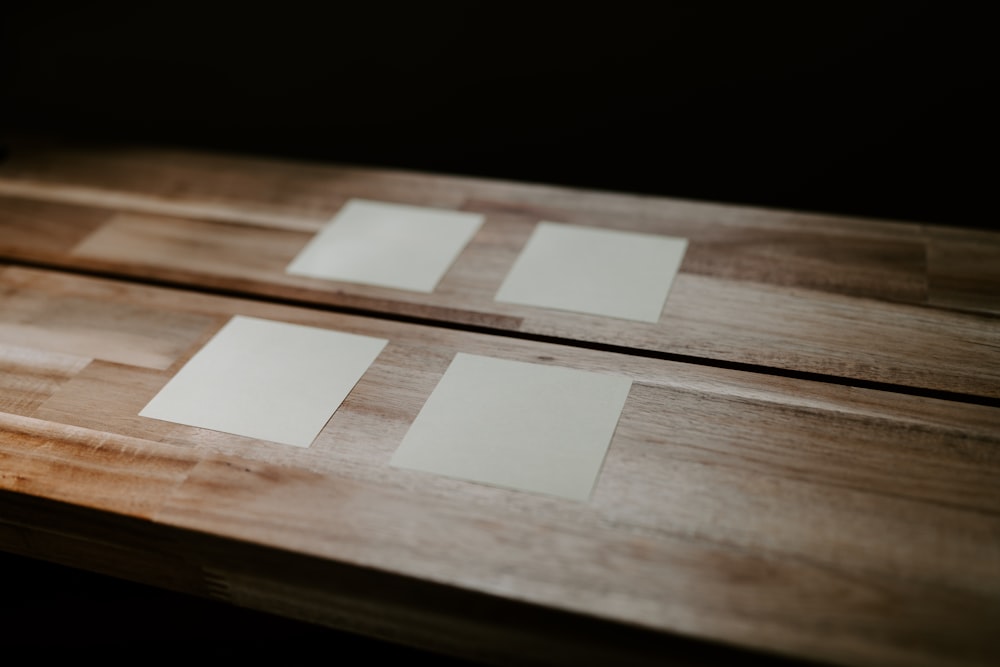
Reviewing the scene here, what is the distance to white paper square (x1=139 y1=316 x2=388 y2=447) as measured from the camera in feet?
3.18

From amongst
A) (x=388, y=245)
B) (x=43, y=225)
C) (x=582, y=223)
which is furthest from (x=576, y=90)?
(x=43, y=225)

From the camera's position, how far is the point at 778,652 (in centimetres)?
67

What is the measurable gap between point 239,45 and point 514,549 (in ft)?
5.46

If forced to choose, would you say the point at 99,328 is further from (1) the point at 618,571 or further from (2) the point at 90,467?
(1) the point at 618,571

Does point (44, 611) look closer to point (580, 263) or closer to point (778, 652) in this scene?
point (580, 263)

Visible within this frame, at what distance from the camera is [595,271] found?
118 centimetres

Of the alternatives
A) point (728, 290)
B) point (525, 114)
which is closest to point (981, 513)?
point (728, 290)

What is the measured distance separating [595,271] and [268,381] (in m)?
0.47

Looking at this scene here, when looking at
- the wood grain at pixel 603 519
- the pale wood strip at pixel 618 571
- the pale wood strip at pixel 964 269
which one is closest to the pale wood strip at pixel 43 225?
the wood grain at pixel 603 519

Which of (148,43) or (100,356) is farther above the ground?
(148,43)

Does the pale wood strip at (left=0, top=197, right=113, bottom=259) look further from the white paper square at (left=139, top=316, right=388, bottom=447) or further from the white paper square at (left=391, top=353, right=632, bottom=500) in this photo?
the white paper square at (left=391, top=353, right=632, bottom=500)

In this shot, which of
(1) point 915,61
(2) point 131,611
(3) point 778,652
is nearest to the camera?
(3) point 778,652

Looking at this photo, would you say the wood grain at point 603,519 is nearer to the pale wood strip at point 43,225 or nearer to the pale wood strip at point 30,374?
the pale wood strip at point 30,374

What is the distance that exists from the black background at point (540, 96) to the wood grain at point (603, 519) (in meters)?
0.54
